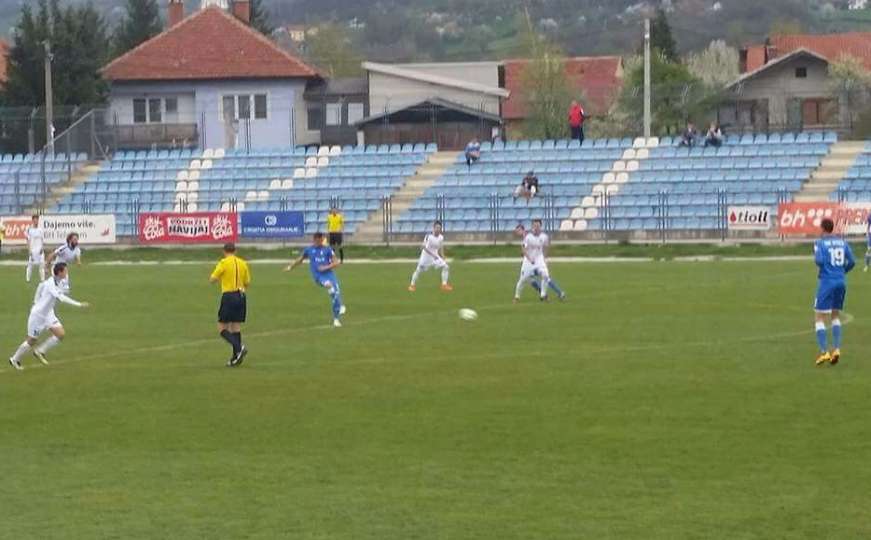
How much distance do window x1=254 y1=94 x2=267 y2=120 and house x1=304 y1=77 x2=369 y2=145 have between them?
231 centimetres

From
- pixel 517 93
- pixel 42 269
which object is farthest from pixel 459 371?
pixel 517 93

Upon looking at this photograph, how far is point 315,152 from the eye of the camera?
72.4 metres

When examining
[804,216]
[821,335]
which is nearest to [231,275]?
[821,335]

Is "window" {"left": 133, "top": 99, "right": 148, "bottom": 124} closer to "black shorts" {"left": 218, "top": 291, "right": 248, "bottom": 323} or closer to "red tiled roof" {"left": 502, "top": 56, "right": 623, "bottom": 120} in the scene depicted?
"red tiled roof" {"left": 502, "top": 56, "right": 623, "bottom": 120}

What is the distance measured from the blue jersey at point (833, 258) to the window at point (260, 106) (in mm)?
68427

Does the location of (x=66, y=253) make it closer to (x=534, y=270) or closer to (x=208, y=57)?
(x=534, y=270)

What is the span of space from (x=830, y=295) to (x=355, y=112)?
71.4 meters

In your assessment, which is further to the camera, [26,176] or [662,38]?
[662,38]

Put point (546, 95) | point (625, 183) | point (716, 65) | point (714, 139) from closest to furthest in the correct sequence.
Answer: point (625, 183) → point (714, 139) → point (546, 95) → point (716, 65)

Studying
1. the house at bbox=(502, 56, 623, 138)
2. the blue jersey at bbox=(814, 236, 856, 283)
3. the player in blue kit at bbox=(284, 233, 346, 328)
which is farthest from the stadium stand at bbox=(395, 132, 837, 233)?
the blue jersey at bbox=(814, 236, 856, 283)

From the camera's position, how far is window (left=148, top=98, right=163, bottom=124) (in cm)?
9131

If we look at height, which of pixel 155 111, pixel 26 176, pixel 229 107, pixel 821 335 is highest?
pixel 229 107

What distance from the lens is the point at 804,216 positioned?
5675 cm

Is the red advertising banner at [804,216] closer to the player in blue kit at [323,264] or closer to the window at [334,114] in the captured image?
the player in blue kit at [323,264]
